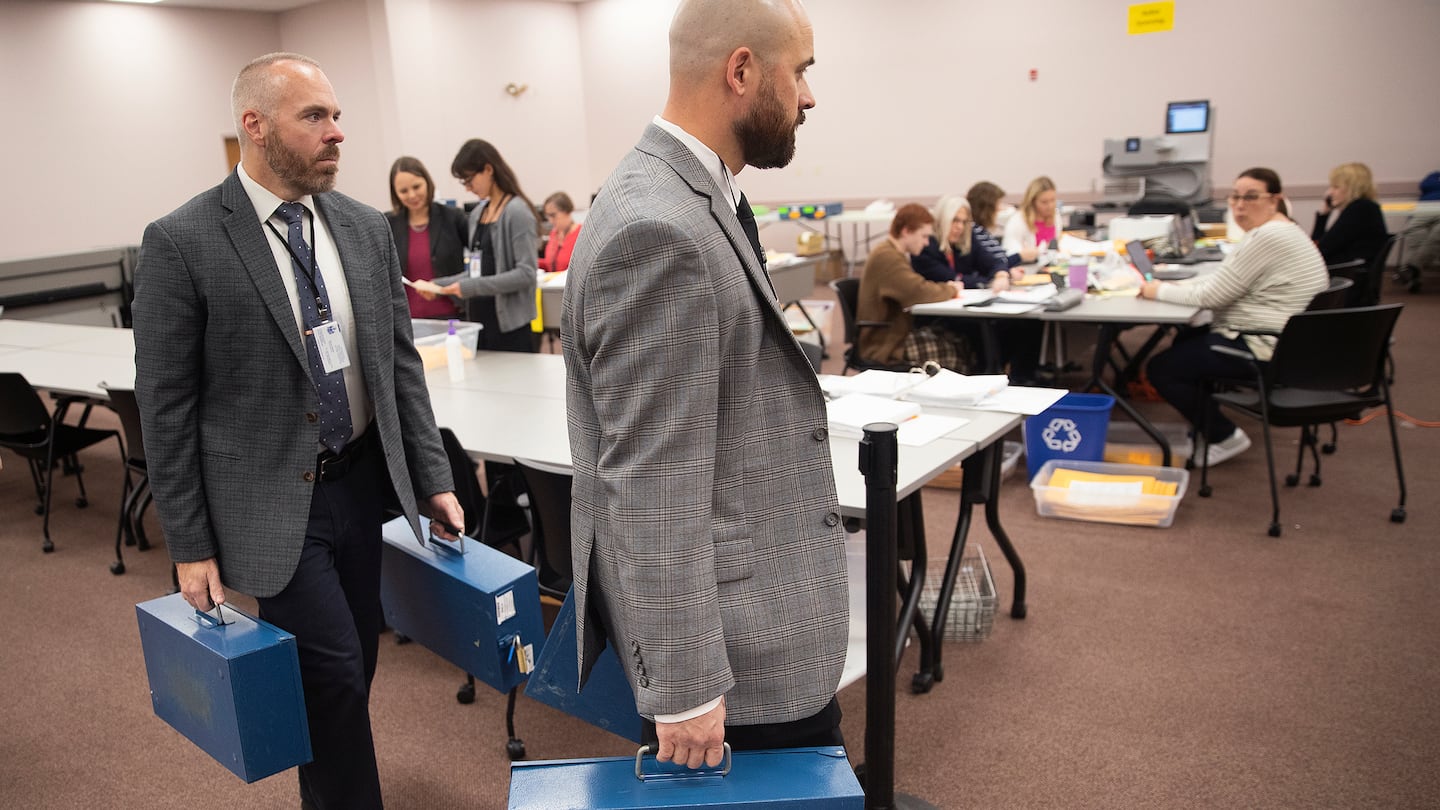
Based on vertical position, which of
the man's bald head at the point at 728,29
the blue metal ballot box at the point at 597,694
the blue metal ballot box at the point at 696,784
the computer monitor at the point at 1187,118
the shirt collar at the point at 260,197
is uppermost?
the computer monitor at the point at 1187,118

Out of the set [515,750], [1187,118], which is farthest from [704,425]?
[1187,118]

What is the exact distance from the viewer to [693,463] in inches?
40.4

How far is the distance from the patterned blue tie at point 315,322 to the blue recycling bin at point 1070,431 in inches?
117

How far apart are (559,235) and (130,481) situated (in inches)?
157

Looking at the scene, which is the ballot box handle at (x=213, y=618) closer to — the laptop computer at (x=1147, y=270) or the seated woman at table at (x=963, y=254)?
the seated woman at table at (x=963, y=254)

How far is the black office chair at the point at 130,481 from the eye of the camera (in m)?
3.25

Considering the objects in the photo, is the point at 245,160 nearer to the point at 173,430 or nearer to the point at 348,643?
the point at 173,430

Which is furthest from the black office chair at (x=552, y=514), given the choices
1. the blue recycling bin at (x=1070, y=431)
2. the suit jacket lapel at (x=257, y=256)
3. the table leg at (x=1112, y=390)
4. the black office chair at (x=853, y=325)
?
the table leg at (x=1112, y=390)

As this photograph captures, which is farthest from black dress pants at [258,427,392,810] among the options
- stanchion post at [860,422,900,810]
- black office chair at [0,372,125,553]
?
black office chair at [0,372,125,553]

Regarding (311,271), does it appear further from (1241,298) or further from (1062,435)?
(1241,298)

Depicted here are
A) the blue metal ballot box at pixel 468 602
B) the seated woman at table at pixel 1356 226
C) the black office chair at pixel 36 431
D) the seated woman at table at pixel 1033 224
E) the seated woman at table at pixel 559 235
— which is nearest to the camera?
the blue metal ballot box at pixel 468 602

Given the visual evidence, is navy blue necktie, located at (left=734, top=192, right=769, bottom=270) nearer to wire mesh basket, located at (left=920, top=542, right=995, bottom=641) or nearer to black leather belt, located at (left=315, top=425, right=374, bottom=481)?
black leather belt, located at (left=315, top=425, right=374, bottom=481)

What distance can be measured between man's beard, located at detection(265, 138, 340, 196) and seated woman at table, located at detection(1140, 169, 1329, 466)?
349 cm

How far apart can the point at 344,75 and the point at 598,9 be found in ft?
10.0
